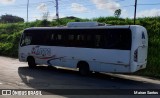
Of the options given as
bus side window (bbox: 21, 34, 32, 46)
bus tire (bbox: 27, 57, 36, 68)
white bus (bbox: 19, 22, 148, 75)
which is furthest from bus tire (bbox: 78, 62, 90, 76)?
bus side window (bbox: 21, 34, 32, 46)

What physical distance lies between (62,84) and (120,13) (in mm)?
28606

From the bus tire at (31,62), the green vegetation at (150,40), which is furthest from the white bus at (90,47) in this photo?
the green vegetation at (150,40)

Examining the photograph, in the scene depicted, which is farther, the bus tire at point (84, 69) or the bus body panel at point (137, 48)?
the bus tire at point (84, 69)

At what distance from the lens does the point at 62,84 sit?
15.2m

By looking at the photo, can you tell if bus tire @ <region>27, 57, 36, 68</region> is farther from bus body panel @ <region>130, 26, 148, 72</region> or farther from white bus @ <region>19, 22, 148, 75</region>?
bus body panel @ <region>130, 26, 148, 72</region>

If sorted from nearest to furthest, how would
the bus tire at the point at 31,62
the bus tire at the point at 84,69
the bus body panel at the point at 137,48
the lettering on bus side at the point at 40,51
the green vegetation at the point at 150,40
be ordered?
the bus body panel at the point at 137,48 < the bus tire at the point at 84,69 < the lettering on bus side at the point at 40,51 < the green vegetation at the point at 150,40 < the bus tire at the point at 31,62

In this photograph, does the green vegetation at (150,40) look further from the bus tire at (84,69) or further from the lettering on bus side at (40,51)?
the lettering on bus side at (40,51)

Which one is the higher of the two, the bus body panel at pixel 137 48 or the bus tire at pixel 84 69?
the bus body panel at pixel 137 48

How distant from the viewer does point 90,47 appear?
1839 centimetres

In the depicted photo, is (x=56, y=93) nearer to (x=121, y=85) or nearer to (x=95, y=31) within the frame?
(x=121, y=85)

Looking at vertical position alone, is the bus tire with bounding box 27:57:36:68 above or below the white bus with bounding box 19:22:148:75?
below

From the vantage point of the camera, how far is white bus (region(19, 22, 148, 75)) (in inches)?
652

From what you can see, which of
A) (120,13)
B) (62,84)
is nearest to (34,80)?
(62,84)

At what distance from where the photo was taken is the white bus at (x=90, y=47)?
1656 cm
